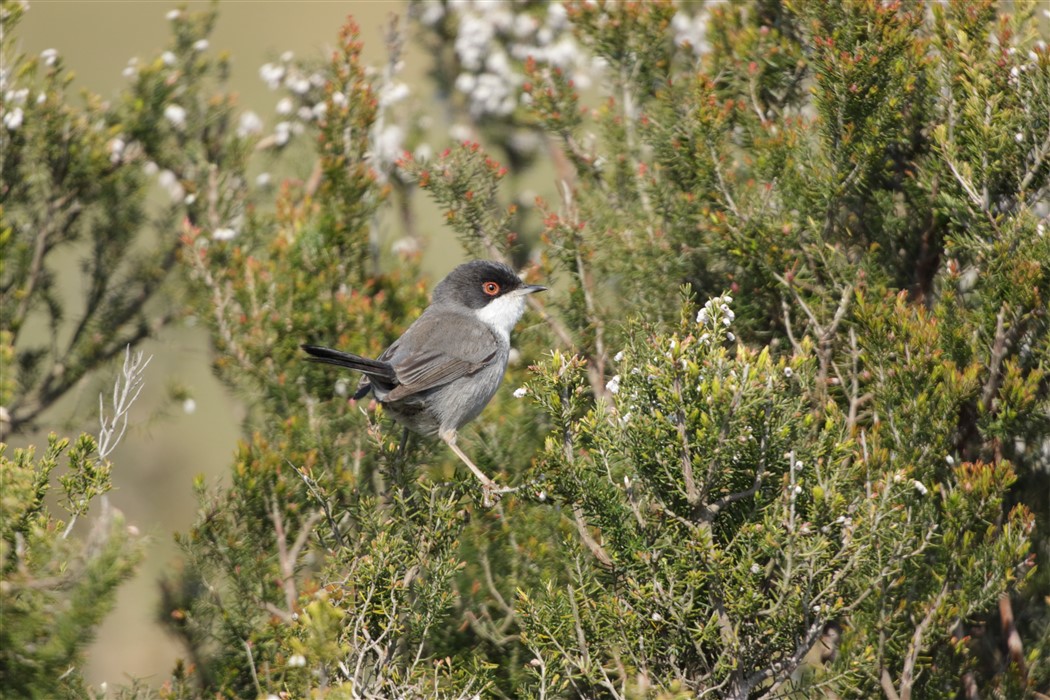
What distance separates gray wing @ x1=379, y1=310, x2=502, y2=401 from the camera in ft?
13.2

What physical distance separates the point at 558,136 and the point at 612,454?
8.02ft

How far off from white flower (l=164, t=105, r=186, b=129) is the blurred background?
33cm

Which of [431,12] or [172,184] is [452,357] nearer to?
[172,184]

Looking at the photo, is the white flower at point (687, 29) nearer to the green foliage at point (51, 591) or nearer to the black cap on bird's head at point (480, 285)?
the black cap on bird's head at point (480, 285)

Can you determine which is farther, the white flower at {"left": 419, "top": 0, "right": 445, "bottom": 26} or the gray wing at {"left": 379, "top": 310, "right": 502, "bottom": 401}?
the white flower at {"left": 419, "top": 0, "right": 445, "bottom": 26}

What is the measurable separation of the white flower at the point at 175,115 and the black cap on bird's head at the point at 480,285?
79.6 inches

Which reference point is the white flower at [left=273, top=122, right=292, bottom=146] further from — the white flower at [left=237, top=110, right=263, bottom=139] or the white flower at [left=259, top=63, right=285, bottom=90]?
the white flower at [left=259, top=63, right=285, bottom=90]

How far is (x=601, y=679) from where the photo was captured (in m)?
2.74

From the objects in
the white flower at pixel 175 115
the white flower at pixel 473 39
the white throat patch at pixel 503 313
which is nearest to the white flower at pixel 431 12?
the white flower at pixel 473 39

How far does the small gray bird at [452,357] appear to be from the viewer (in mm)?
3996

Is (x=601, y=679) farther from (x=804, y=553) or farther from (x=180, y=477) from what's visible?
(x=180, y=477)

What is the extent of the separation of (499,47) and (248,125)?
203 centimetres

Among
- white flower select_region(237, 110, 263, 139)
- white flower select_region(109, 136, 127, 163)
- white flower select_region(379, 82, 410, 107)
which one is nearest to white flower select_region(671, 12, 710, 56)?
white flower select_region(379, 82, 410, 107)

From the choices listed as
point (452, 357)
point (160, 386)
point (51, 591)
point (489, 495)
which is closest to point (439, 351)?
point (452, 357)
